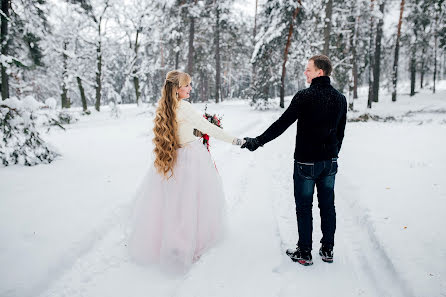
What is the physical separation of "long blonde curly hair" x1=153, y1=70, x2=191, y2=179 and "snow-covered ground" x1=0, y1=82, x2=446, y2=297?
1.36 m

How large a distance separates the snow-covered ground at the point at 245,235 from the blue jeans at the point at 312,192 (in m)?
0.42

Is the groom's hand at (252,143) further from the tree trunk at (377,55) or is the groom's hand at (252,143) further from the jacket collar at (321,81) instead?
the tree trunk at (377,55)

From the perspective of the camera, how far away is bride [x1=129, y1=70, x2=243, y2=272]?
129 inches

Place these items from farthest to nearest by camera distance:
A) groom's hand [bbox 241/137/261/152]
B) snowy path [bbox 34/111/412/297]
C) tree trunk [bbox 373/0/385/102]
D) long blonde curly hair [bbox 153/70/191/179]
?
tree trunk [bbox 373/0/385/102], groom's hand [bbox 241/137/261/152], long blonde curly hair [bbox 153/70/191/179], snowy path [bbox 34/111/412/297]

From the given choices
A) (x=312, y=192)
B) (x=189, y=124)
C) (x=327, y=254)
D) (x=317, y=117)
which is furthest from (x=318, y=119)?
(x=327, y=254)

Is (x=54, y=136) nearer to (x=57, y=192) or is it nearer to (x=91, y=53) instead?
(x=57, y=192)

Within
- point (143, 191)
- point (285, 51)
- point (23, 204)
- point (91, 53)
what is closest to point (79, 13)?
point (91, 53)

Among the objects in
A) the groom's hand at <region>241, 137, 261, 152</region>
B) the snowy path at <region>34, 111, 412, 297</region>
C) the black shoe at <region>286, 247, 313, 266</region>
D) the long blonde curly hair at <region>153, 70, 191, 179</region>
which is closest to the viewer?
the snowy path at <region>34, 111, 412, 297</region>

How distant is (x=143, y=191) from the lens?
143 inches

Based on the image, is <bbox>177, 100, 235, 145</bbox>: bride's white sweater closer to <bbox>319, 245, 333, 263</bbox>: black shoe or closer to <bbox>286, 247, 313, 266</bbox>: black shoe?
<bbox>286, 247, 313, 266</bbox>: black shoe

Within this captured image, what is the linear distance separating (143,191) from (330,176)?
2.40 meters

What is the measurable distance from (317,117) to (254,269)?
1.98 metres

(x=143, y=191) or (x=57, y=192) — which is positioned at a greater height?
(x=143, y=191)

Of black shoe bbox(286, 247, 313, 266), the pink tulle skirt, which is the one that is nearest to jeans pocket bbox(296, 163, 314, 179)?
black shoe bbox(286, 247, 313, 266)
